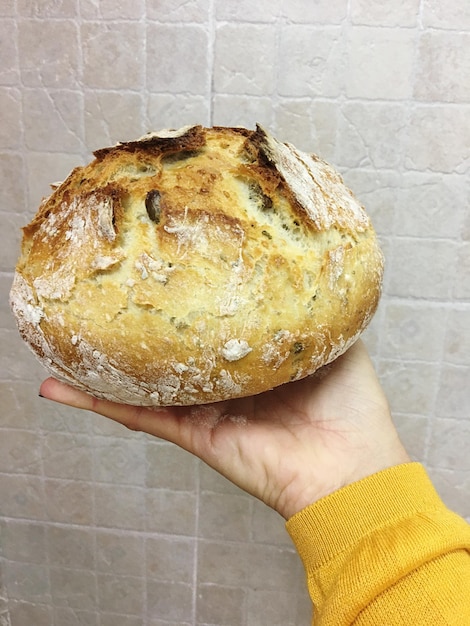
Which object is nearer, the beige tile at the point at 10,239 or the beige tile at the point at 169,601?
the beige tile at the point at 10,239

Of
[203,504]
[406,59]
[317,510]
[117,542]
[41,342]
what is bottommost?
[117,542]

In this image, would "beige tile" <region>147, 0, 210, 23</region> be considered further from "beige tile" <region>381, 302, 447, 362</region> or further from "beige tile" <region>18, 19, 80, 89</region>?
"beige tile" <region>381, 302, 447, 362</region>

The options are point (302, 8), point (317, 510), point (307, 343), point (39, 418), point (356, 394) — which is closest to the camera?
point (307, 343)

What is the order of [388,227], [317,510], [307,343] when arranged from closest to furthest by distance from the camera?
[307,343]
[317,510]
[388,227]

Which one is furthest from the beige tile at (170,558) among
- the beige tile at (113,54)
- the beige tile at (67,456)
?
the beige tile at (113,54)

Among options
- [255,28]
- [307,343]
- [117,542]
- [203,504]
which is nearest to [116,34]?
[255,28]

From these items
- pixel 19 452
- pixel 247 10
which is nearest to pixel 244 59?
pixel 247 10

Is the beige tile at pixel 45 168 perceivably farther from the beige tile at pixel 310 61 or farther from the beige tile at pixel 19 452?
the beige tile at pixel 19 452

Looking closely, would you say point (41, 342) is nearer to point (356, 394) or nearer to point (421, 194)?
point (356, 394)
